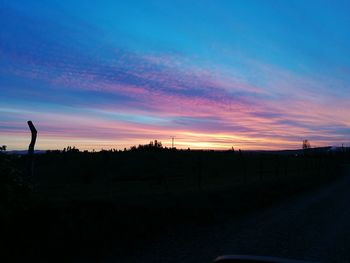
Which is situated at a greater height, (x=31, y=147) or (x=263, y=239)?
(x=31, y=147)

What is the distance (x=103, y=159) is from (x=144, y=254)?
30577 millimetres

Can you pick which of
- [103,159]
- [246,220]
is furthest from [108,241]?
[103,159]

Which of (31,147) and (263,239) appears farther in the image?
(31,147)

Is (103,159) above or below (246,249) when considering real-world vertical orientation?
above

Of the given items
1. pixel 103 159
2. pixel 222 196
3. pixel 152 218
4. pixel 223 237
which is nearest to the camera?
pixel 223 237

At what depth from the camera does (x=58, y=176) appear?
30.6 m

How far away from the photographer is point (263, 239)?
363 inches

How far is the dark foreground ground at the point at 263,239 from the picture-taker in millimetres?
7816

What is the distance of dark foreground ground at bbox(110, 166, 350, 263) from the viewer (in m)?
7.82

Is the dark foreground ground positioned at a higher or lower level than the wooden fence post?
lower

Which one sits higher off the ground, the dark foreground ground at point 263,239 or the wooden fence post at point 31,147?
the wooden fence post at point 31,147

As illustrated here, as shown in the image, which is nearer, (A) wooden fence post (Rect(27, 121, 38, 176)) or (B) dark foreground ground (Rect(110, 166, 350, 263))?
(B) dark foreground ground (Rect(110, 166, 350, 263))

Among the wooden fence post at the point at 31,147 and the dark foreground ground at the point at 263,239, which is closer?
the dark foreground ground at the point at 263,239

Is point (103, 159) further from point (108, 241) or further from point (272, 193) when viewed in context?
point (108, 241)
